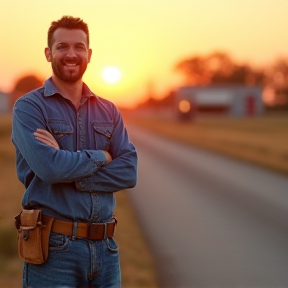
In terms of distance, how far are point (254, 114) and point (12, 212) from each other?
225 ft

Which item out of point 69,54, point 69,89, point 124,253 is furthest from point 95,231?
point 124,253

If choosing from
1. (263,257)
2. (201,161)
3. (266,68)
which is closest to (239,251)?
(263,257)

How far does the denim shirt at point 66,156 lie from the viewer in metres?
2.28

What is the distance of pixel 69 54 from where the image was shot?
2.32m

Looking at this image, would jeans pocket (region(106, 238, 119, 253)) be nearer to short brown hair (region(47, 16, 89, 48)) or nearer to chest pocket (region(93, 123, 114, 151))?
chest pocket (region(93, 123, 114, 151))

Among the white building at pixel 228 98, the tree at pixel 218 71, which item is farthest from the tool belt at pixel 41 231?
the tree at pixel 218 71

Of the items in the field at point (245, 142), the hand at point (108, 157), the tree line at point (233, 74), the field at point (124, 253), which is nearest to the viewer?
the hand at point (108, 157)

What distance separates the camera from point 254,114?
2950 inches

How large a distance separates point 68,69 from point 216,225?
195 inches

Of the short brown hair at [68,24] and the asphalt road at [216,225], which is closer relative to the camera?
the short brown hair at [68,24]

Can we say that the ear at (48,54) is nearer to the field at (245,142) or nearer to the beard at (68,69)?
the beard at (68,69)

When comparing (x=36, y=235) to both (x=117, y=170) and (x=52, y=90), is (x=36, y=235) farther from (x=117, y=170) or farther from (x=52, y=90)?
(x=52, y=90)

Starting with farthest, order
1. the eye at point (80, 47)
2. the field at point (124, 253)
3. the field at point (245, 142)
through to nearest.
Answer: the field at point (245, 142) < the field at point (124, 253) < the eye at point (80, 47)

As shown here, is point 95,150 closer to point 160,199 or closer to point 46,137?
point 46,137
